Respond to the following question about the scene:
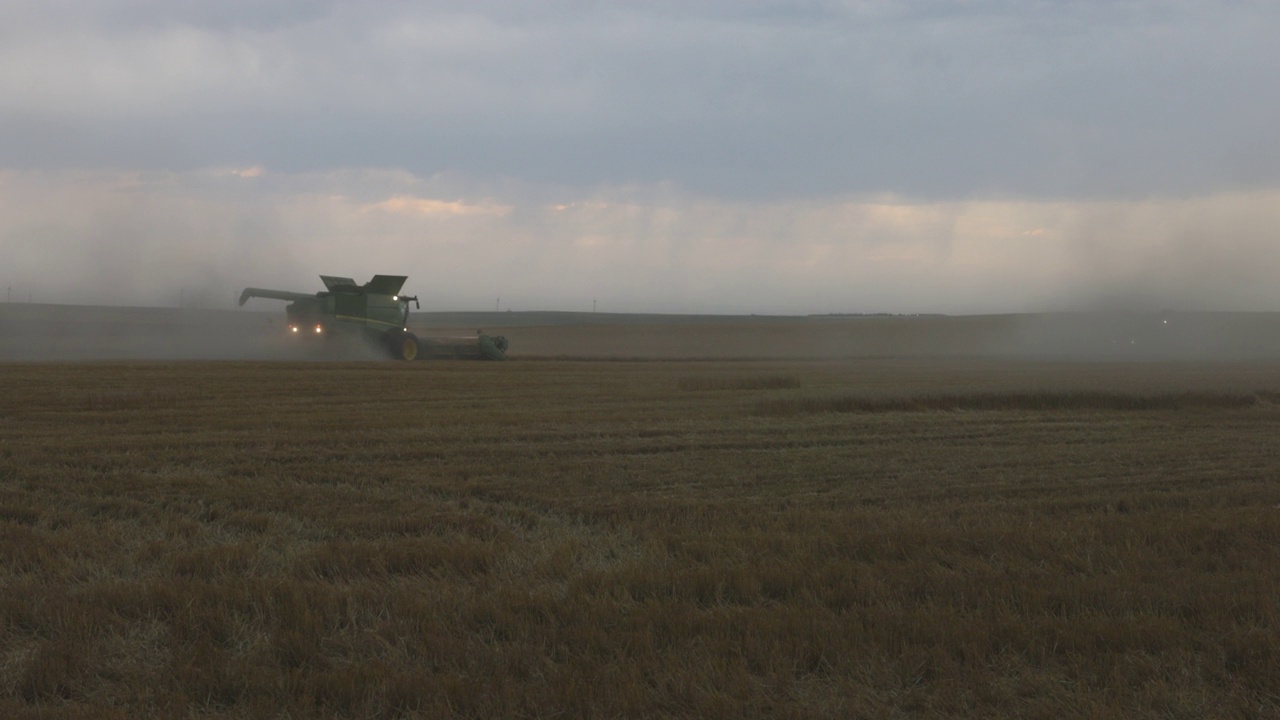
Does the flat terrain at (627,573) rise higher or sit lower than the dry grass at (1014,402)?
lower

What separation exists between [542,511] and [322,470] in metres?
3.22

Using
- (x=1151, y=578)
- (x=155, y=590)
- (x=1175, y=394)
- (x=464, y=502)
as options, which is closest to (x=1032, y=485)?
(x=1151, y=578)

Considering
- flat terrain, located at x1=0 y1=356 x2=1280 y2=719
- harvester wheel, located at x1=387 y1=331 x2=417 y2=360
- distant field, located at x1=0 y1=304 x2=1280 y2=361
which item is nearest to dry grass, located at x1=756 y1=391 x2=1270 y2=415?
flat terrain, located at x1=0 y1=356 x2=1280 y2=719

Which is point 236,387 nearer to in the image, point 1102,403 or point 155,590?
point 155,590

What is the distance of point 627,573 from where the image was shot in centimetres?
684

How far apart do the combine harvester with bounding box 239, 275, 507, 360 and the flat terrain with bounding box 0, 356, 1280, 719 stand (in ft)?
65.8

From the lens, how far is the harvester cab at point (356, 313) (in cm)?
3453

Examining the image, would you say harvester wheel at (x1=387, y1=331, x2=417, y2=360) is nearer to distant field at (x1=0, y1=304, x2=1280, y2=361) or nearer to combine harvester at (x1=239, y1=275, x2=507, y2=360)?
combine harvester at (x1=239, y1=275, x2=507, y2=360)

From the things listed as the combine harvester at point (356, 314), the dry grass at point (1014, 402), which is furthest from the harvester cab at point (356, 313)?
the dry grass at point (1014, 402)

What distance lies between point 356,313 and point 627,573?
98.2 feet

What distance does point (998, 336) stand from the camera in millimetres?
74750

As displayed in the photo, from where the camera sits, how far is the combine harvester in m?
34.5

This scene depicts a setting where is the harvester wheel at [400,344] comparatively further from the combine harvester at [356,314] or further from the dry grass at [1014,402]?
the dry grass at [1014,402]

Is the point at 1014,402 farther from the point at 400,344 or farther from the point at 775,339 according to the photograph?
the point at 775,339
